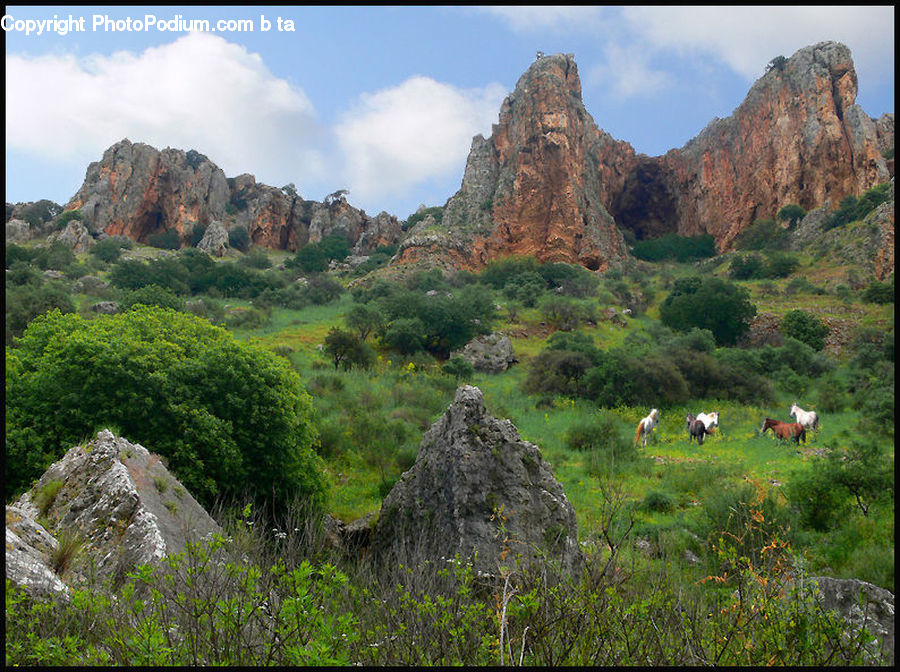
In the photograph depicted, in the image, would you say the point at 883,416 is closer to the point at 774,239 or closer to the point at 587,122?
the point at 774,239

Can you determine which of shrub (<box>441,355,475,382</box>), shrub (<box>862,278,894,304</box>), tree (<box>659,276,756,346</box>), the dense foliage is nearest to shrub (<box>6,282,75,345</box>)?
shrub (<box>441,355,475,382</box>)

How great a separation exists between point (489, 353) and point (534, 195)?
1352 inches

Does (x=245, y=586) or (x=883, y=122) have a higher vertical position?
(x=883, y=122)

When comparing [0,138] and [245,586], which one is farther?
[0,138]

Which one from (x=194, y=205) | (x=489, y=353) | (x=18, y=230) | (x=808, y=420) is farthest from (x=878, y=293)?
(x=18, y=230)

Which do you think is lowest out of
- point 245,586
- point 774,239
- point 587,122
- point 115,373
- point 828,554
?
point 828,554

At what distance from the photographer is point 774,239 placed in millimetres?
54250

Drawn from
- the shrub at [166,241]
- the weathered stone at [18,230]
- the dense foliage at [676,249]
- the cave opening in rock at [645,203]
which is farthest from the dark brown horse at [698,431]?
the cave opening in rock at [645,203]

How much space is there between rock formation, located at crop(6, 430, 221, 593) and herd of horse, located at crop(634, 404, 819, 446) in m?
13.3

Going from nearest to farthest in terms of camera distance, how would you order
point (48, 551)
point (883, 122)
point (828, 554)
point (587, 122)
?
point (48, 551) → point (828, 554) → point (883, 122) → point (587, 122)

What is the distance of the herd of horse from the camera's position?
14.6 metres

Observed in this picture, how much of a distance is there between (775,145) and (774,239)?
1442cm

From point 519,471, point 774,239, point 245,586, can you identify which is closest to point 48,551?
point 245,586

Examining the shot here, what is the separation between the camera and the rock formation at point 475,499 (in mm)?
5828
